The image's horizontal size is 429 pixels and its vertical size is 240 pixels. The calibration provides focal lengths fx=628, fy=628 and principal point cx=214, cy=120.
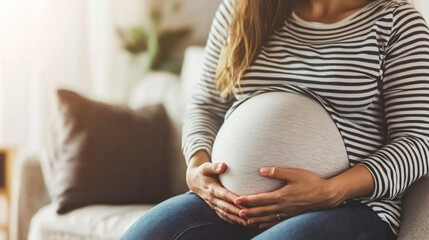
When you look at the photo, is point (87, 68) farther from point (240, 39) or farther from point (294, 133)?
point (294, 133)

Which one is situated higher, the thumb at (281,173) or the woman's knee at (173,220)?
the thumb at (281,173)

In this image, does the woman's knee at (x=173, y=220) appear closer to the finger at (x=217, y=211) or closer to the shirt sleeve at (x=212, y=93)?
the finger at (x=217, y=211)

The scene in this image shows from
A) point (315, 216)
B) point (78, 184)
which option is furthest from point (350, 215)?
point (78, 184)

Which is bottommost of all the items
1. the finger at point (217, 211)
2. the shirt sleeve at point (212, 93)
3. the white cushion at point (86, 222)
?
the white cushion at point (86, 222)

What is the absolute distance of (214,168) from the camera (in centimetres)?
117

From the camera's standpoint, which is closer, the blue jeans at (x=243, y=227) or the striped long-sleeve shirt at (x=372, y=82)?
the blue jeans at (x=243, y=227)

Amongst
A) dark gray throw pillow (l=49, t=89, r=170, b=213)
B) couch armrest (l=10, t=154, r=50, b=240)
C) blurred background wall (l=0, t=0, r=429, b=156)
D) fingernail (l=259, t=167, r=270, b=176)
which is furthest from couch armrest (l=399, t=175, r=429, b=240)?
blurred background wall (l=0, t=0, r=429, b=156)

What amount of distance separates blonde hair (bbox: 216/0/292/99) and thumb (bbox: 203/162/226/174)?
194 mm

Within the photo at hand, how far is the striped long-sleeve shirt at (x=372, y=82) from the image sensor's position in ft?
3.73

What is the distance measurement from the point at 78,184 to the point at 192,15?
3.08 feet

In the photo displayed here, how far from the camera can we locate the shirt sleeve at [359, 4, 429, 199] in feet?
3.67

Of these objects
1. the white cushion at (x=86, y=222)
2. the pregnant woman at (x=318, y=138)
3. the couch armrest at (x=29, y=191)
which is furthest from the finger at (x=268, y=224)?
the couch armrest at (x=29, y=191)

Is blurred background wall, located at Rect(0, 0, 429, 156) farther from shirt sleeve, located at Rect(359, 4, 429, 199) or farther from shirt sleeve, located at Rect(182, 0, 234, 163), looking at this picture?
shirt sleeve, located at Rect(359, 4, 429, 199)

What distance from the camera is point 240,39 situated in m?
1.32
